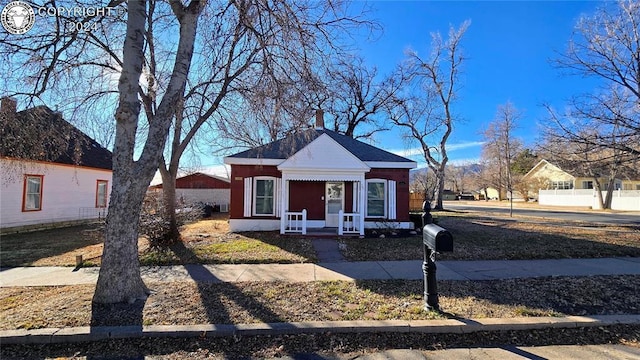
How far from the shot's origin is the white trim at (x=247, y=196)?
12.3m

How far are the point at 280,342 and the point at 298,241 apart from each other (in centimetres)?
633

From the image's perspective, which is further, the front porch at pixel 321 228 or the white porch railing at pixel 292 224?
the white porch railing at pixel 292 224

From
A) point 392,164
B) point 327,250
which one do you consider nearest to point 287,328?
point 327,250

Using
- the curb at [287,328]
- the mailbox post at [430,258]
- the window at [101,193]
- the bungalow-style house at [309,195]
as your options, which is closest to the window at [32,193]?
the window at [101,193]

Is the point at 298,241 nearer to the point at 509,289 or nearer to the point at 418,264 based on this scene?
the point at 418,264

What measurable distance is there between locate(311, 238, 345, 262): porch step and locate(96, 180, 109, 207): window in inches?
569

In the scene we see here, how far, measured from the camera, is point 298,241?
386 inches

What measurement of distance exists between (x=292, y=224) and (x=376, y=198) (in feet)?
12.3

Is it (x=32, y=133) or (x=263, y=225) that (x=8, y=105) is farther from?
(x=263, y=225)

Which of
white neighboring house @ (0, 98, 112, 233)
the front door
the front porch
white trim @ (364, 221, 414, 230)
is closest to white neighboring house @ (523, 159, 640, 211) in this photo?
white trim @ (364, 221, 414, 230)

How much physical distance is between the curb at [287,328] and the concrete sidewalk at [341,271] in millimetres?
1901

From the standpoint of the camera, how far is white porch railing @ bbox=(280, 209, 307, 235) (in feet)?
35.8

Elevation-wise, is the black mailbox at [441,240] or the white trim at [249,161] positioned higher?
the white trim at [249,161]

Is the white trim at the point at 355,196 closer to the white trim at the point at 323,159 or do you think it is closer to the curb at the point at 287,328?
the white trim at the point at 323,159
